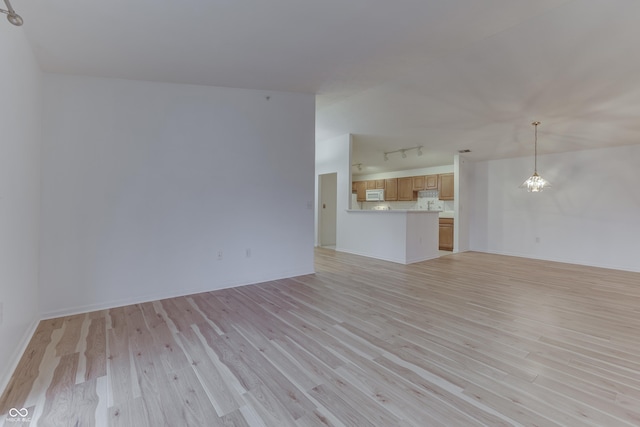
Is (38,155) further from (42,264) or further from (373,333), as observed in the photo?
(373,333)

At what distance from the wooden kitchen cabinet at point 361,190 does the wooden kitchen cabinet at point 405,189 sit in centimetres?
135

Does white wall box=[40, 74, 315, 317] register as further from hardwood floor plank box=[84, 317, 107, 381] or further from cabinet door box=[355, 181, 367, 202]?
cabinet door box=[355, 181, 367, 202]

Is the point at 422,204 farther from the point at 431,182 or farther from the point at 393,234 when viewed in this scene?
the point at 393,234

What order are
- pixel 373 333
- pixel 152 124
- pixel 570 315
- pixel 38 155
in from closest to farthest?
pixel 373 333 → pixel 38 155 → pixel 570 315 → pixel 152 124

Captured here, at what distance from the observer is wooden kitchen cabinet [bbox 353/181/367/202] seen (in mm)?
9773

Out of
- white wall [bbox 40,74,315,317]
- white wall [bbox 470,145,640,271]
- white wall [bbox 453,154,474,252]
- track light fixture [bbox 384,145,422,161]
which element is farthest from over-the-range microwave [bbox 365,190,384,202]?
white wall [bbox 40,74,315,317]

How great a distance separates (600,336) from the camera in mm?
2449

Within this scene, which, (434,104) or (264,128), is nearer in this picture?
(264,128)

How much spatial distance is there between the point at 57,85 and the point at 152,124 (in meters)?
0.85

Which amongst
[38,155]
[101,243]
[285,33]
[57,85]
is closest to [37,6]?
[57,85]

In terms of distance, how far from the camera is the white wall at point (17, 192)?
5.91ft

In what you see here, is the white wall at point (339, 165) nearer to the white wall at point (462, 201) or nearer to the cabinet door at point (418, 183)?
the white wall at point (462, 201)

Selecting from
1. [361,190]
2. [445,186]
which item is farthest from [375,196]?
[445,186]

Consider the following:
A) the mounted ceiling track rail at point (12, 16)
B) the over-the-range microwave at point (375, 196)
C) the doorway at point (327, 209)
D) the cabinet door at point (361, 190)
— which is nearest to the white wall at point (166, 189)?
the mounted ceiling track rail at point (12, 16)
